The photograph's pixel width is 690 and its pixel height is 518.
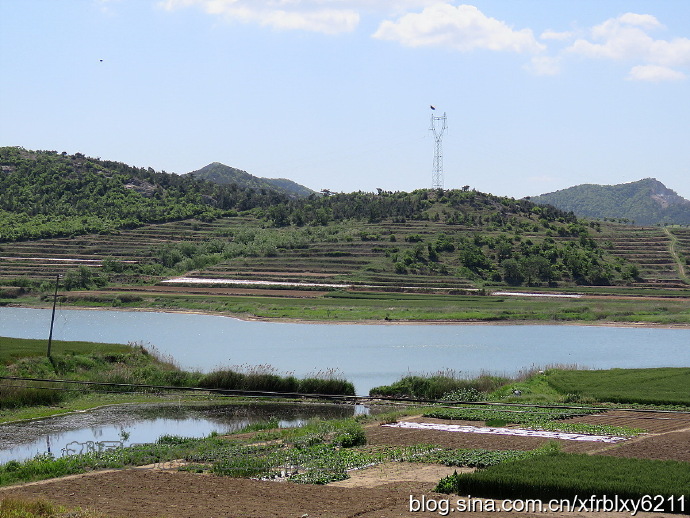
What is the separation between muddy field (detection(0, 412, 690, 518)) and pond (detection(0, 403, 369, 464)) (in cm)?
516

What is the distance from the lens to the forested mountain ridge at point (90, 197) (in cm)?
12556

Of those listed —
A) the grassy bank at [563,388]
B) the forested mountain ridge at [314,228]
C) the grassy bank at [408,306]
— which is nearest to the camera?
the grassy bank at [563,388]

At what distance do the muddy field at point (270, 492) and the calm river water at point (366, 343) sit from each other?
20374 millimetres

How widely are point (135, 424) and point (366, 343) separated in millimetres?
33429

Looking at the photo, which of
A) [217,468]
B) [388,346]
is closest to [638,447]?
[217,468]

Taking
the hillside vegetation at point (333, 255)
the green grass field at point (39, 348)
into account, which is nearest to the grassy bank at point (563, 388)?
the green grass field at point (39, 348)

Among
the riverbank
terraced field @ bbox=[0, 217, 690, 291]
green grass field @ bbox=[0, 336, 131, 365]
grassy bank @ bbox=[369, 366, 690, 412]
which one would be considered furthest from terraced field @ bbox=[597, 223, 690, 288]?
green grass field @ bbox=[0, 336, 131, 365]

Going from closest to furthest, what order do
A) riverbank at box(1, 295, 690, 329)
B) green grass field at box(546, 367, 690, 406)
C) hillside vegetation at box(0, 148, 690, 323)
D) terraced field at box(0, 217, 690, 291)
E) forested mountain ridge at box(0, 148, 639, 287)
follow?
green grass field at box(546, 367, 690, 406), riverbank at box(1, 295, 690, 329), hillside vegetation at box(0, 148, 690, 323), terraced field at box(0, 217, 690, 291), forested mountain ridge at box(0, 148, 639, 287)

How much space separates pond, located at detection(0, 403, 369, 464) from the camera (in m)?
28.0

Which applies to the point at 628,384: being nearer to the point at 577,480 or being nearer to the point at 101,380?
the point at 577,480

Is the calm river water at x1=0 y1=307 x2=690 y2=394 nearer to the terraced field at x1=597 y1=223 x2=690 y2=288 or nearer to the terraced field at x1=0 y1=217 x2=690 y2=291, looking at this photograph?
the terraced field at x1=0 y1=217 x2=690 y2=291

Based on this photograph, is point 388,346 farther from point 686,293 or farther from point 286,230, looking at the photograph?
point 286,230

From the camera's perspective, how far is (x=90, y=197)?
139875 millimetres

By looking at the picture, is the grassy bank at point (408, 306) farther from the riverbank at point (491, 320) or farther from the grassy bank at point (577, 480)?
the grassy bank at point (577, 480)
